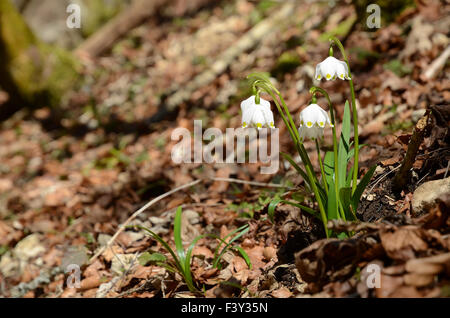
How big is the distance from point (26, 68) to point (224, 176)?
4.73 meters

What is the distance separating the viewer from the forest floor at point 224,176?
1424mm

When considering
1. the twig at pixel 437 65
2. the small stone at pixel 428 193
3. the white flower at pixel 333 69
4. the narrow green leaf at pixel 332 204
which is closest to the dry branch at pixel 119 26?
the twig at pixel 437 65

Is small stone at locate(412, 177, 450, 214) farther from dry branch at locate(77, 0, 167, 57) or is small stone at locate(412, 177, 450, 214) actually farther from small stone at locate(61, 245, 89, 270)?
dry branch at locate(77, 0, 167, 57)

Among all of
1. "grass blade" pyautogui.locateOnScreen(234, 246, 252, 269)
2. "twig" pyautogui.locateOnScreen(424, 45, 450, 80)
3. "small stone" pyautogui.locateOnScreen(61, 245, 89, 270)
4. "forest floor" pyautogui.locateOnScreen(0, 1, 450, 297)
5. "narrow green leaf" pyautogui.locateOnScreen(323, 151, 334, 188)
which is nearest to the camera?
"forest floor" pyautogui.locateOnScreen(0, 1, 450, 297)

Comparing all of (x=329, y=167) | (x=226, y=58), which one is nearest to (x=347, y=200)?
(x=329, y=167)

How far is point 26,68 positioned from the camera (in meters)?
5.80

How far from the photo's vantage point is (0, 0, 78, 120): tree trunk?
18.8 feet

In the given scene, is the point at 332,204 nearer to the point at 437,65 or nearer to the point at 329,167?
the point at 329,167

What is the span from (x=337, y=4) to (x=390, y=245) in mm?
3891

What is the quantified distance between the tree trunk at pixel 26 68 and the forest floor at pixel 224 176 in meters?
0.27

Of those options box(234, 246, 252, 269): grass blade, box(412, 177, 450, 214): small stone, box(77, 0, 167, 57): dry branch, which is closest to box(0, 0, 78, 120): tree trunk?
box(77, 0, 167, 57): dry branch

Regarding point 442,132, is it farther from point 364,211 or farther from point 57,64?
point 57,64

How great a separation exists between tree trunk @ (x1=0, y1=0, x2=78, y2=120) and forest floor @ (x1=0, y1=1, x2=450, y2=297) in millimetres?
273

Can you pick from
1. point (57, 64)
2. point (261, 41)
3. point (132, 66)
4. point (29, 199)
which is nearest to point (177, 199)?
point (29, 199)
